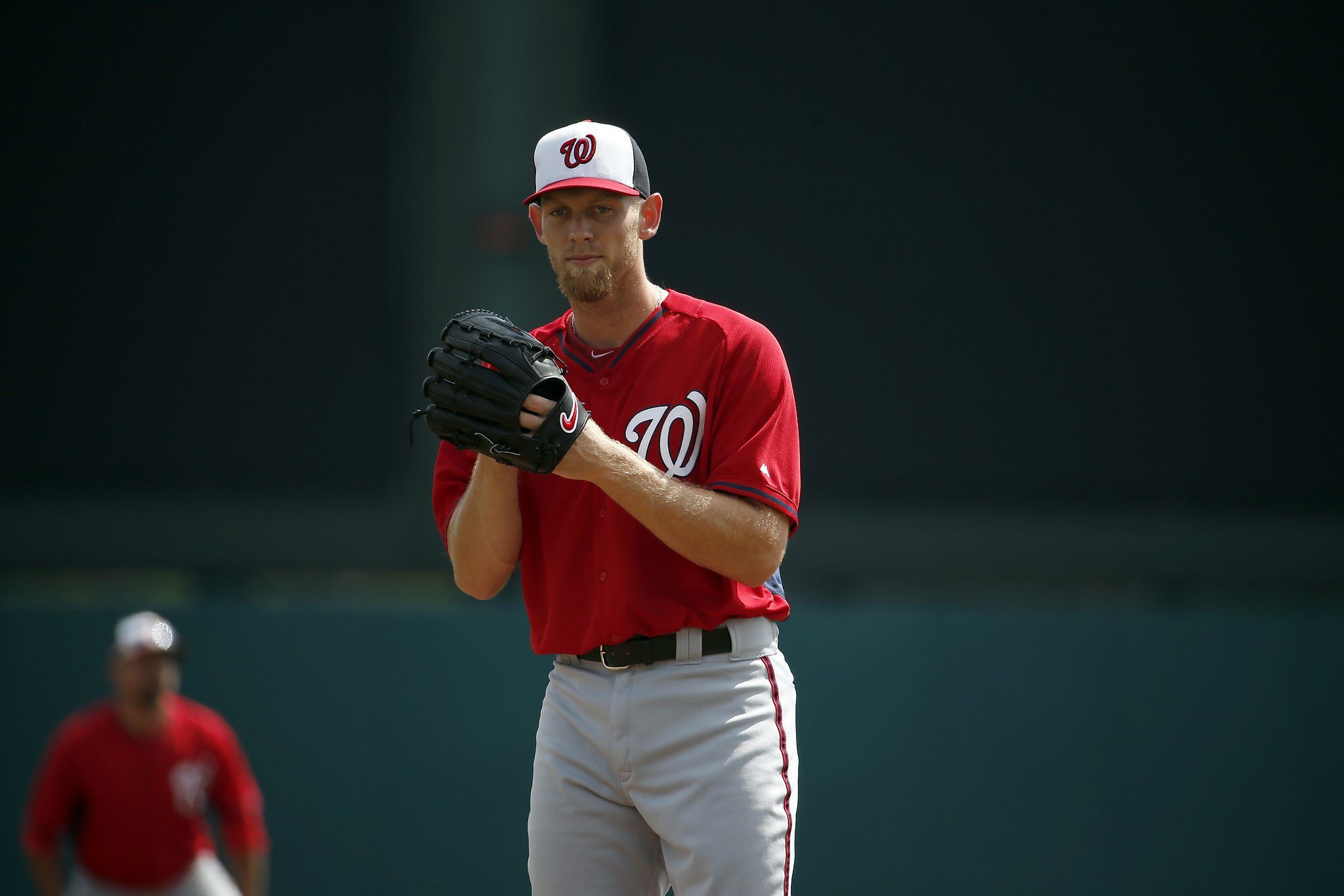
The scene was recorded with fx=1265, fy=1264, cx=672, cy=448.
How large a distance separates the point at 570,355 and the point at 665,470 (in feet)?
0.91

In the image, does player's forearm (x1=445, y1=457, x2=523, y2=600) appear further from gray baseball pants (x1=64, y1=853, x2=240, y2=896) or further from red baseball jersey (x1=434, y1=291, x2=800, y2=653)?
gray baseball pants (x1=64, y1=853, x2=240, y2=896)

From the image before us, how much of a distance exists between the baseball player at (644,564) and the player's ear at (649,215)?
22 mm

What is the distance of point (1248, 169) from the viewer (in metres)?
5.08

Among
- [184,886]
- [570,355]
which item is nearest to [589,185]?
[570,355]

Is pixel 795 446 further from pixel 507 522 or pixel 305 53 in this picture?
pixel 305 53

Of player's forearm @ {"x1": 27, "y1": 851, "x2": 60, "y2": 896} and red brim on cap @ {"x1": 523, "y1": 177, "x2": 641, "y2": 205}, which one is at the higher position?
red brim on cap @ {"x1": 523, "y1": 177, "x2": 641, "y2": 205}

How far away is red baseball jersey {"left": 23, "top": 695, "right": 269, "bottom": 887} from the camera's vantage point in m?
4.44

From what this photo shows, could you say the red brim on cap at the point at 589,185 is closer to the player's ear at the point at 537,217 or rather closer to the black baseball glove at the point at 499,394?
the player's ear at the point at 537,217

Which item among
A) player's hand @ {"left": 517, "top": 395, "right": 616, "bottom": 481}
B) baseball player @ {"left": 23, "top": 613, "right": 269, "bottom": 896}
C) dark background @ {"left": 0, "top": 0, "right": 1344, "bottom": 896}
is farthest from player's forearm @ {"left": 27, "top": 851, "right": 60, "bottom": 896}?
player's hand @ {"left": 517, "top": 395, "right": 616, "bottom": 481}

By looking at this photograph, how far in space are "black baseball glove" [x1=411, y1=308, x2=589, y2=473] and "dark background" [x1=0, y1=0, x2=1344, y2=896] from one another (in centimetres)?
310

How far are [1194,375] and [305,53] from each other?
4.00m

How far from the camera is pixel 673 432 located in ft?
6.48

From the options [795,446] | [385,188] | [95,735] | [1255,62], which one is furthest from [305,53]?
[795,446]

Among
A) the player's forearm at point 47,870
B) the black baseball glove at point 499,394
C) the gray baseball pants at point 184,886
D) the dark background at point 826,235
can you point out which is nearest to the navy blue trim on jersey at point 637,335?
the black baseball glove at point 499,394
